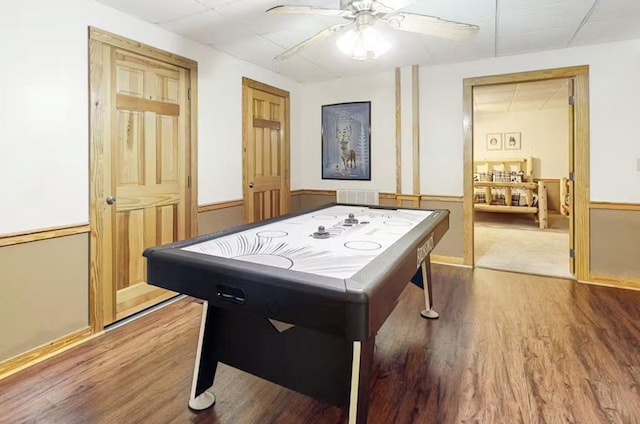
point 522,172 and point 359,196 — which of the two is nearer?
point 359,196

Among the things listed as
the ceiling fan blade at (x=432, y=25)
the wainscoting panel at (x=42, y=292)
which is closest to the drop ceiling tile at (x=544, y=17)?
the ceiling fan blade at (x=432, y=25)

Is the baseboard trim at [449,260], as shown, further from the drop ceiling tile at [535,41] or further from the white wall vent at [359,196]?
the drop ceiling tile at [535,41]

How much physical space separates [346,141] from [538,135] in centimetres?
546

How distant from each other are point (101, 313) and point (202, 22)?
230cm

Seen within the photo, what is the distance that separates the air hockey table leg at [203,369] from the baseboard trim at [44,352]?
1.13m

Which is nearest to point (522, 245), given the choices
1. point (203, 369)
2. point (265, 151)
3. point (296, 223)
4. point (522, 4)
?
point (522, 4)

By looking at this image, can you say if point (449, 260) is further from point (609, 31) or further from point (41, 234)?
point (41, 234)

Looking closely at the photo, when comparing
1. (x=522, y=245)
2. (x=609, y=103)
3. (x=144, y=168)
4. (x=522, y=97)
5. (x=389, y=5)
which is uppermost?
(x=522, y=97)

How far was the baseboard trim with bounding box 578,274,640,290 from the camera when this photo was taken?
3.39m

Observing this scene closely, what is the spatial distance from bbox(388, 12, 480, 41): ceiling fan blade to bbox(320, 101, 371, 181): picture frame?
7.89 ft

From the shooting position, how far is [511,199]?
22.9 feet

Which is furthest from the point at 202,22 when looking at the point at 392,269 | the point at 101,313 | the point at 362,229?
the point at 392,269

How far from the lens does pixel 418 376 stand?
1979mm

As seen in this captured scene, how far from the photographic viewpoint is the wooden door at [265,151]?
13.1 feet
